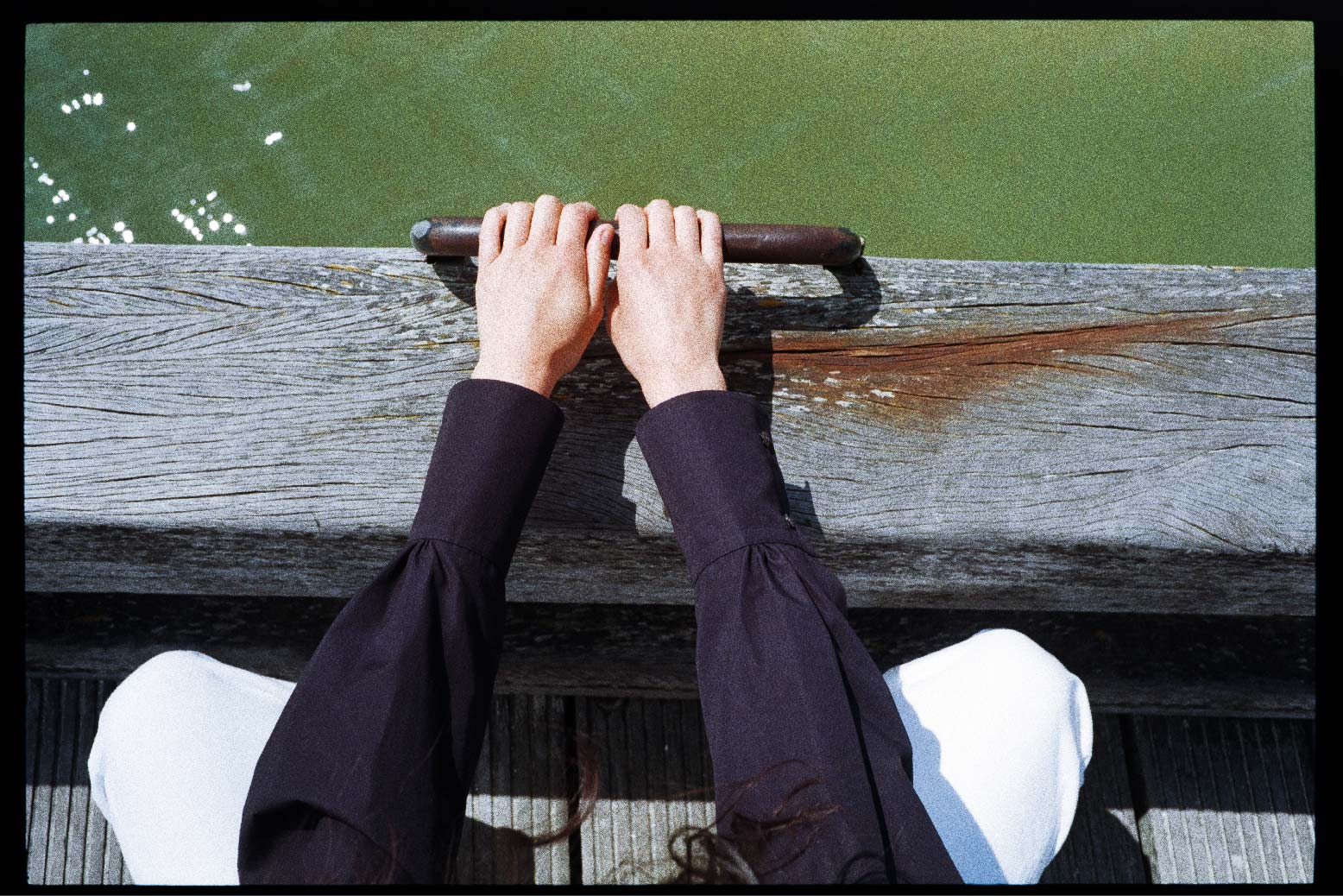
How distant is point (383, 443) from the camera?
1.05 meters

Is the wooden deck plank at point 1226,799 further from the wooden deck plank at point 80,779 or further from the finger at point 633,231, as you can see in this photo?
the wooden deck plank at point 80,779

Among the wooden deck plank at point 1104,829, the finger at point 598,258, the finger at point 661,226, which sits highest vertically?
the finger at point 661,226

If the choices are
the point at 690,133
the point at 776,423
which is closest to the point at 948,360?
the point at 776,423

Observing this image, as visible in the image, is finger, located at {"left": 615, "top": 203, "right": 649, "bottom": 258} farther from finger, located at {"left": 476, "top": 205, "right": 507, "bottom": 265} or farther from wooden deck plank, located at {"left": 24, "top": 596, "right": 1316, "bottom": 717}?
wooden deck plank, located at {"left": 24, "top": 596, "right": 1316, "bottom": 717}

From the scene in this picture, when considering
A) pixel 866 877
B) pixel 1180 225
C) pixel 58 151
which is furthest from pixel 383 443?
pixel 1180 225

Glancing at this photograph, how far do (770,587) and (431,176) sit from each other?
148cm

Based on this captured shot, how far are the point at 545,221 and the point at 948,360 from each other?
1.58 feet

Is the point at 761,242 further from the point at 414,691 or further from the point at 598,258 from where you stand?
the point at 414,691

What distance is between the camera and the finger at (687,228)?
1083 mm

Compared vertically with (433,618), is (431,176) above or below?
above

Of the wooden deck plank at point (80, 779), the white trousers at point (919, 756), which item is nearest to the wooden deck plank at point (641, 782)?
the white trousers at point (919, 756)

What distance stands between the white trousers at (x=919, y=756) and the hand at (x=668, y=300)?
477 millimetres

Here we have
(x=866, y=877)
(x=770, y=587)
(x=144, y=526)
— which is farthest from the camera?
(x=144, y=526)

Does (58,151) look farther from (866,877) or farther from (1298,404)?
(1298,404)
